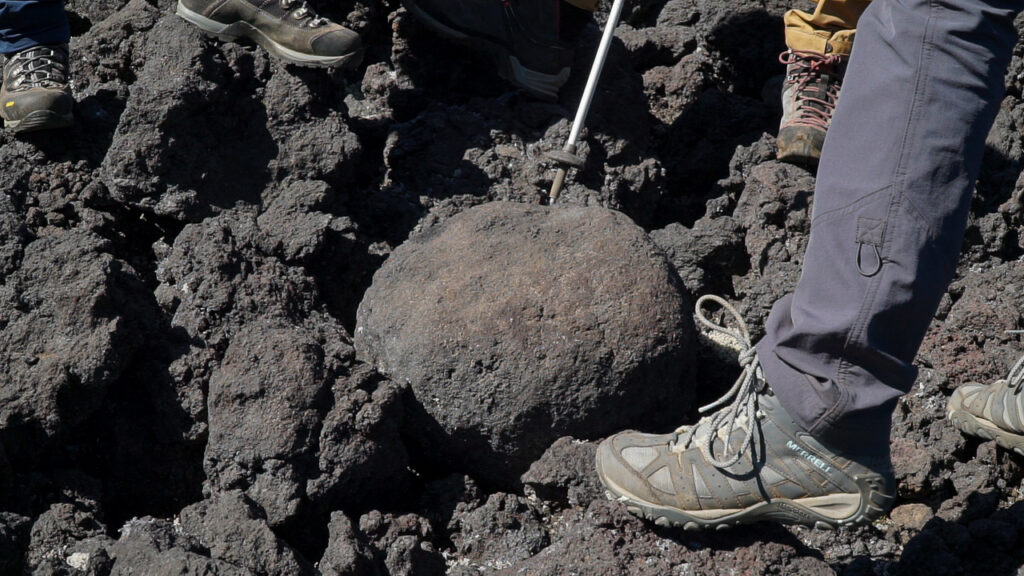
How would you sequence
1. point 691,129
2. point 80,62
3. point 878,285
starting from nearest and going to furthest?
1. point 878,285
2. point 80,62
3. point 691,129

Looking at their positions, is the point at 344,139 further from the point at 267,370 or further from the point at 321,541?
the point at 321,541

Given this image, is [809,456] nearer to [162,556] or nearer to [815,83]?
[162,556]

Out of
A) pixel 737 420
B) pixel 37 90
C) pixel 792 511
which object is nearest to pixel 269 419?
pixel 737 420

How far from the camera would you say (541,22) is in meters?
3.34

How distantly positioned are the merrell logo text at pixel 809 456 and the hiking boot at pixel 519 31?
1736 mm

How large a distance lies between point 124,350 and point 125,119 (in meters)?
0.82

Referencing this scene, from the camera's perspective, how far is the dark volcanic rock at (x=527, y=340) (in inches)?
95.0

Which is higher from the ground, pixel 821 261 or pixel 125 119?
pixel 821 261

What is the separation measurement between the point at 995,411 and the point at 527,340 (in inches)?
48.6

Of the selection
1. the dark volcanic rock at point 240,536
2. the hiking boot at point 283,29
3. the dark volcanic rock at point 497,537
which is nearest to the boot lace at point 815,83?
the hiking boot at point 283,29

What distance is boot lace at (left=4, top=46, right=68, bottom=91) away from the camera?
9.66 feet

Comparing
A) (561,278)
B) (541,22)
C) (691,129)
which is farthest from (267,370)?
(691,129)

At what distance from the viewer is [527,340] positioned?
2.42m

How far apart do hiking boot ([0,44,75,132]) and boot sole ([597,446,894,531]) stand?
1.99m
